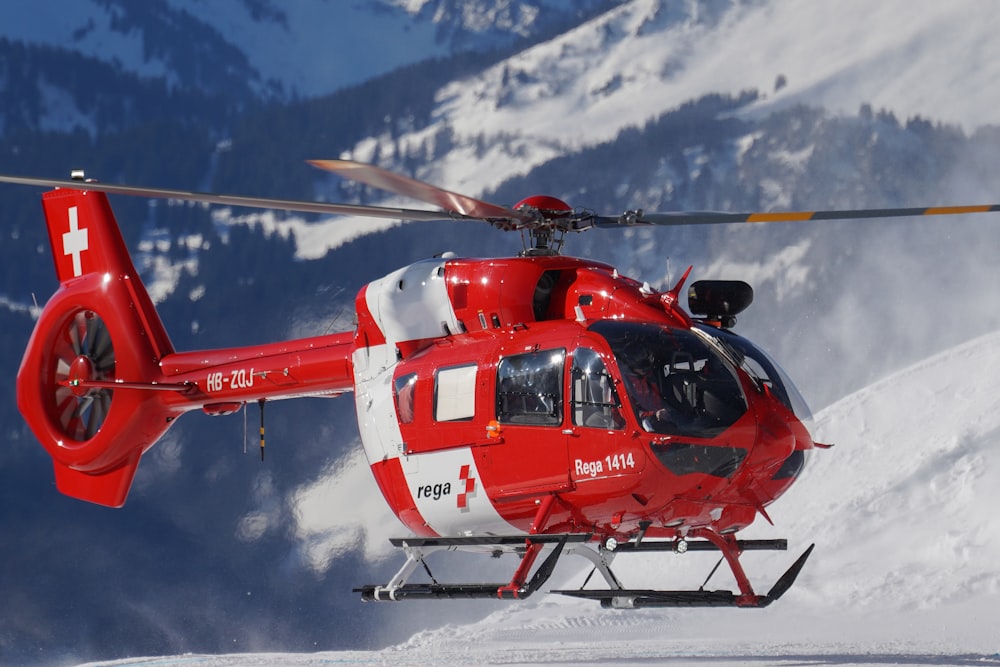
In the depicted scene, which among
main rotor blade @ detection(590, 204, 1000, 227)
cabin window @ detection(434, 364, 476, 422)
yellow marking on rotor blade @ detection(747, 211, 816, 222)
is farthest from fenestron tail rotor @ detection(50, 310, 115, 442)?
yellow marking on rotor blade @ detection(747, 211, 816, 222)

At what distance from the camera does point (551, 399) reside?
953 cm

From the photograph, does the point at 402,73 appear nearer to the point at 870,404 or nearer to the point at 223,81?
the point at 223,81

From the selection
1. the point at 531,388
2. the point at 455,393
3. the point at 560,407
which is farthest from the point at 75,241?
the point at 560,407

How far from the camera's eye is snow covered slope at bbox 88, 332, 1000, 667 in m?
12.2

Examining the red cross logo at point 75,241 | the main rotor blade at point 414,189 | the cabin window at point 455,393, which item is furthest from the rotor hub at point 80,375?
the main rotor blade at point 414,189

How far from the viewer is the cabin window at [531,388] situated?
9500 mm

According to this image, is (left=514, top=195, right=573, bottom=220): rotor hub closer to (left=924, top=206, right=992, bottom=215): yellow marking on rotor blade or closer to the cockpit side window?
the cockpit side window

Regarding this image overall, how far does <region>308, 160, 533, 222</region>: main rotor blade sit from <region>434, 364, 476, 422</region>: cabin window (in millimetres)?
1134

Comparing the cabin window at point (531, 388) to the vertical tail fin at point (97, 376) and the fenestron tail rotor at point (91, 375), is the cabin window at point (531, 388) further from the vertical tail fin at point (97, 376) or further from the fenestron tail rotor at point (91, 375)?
the fenestron tail rotor at point (91, 375)

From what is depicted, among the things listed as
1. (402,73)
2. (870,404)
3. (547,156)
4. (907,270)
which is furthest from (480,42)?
(870,404)

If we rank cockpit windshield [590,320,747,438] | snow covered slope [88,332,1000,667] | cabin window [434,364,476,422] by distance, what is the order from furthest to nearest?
snow covered slope [88,332,1000,667] → cabin window [434,364,476,422] → cockpit windshield [590,320,747,438]

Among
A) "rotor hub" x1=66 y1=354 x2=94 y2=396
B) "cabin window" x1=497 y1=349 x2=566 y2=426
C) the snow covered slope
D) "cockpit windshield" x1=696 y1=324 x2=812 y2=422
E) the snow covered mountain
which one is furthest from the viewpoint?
the snow covered mountain

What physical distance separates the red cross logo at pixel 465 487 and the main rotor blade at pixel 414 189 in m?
1.87

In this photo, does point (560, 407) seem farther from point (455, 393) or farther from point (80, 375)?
point (80, 375)
